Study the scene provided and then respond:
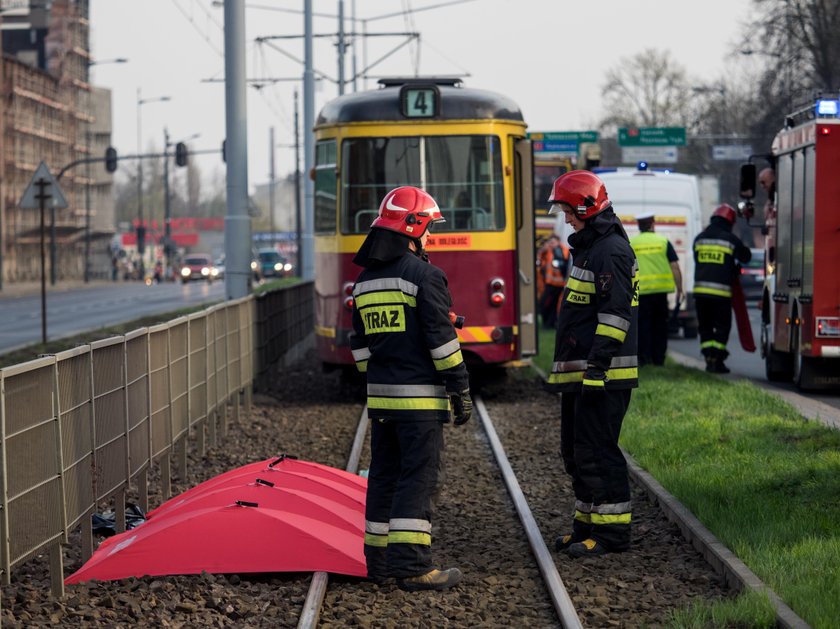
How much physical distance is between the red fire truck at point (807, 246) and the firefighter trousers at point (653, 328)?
1317 mm

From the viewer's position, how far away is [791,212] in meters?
17.5

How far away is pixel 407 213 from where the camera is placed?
7.65m

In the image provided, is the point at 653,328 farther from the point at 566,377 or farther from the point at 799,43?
the point at 799,43

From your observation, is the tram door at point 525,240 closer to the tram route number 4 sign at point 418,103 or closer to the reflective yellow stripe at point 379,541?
the tram route number 4 sign at point 418,103

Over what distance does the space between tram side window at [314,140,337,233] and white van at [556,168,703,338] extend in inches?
432

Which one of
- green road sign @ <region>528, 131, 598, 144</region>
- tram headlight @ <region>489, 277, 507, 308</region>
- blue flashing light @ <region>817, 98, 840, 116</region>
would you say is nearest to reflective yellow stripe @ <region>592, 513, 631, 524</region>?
tram headlight @ <region>489, 277, 507, 308</region>

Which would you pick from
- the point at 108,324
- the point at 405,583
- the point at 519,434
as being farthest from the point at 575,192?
the point at 108,324

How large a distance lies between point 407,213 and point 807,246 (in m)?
9.81

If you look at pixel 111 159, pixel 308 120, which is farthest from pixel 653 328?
pixel 111 159

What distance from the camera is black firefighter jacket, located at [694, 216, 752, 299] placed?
18547 mm

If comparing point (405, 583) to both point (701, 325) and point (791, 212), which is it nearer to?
point (791, 212)

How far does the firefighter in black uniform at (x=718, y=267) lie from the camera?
18562 millimetres

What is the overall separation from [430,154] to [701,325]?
508cm

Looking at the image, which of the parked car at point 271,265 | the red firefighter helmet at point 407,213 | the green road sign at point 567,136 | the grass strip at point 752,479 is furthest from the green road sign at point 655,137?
the red firefighter helmet at point 407,213
